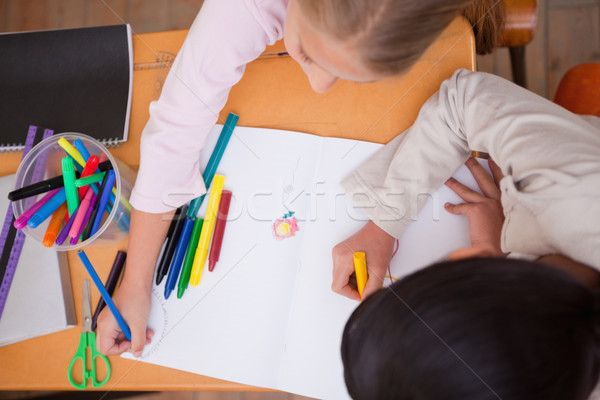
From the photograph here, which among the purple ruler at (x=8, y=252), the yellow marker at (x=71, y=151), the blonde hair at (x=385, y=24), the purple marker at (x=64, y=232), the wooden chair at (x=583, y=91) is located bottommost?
the purple ruler at (x=8, y=252)

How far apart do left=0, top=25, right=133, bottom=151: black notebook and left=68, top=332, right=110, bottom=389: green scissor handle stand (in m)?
0.26

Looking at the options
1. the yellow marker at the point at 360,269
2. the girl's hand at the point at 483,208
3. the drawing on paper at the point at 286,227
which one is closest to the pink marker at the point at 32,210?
the drawing on paper at the point at 286,227

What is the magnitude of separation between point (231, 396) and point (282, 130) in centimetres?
75

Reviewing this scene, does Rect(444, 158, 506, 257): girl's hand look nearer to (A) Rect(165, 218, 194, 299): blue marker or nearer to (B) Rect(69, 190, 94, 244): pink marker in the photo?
(A) Rect(165, 218, 194, 299): blue marker

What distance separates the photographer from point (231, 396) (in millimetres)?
1008

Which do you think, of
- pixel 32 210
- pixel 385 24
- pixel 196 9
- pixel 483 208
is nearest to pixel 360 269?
pixel 483 208

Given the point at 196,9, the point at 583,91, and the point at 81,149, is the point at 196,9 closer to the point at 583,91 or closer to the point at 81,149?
the point at 81,149

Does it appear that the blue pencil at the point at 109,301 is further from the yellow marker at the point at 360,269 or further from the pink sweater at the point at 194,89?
the yellow marker at the point at 360,269

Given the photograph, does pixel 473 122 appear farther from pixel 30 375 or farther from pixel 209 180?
pixel 30 375

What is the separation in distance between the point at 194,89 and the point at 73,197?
190mm

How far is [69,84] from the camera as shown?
574 millimetres

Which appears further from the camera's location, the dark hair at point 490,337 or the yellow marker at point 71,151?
the yellow marker at point 71,151

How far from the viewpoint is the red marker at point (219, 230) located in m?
0.52

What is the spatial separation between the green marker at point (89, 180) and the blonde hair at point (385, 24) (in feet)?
0.98
